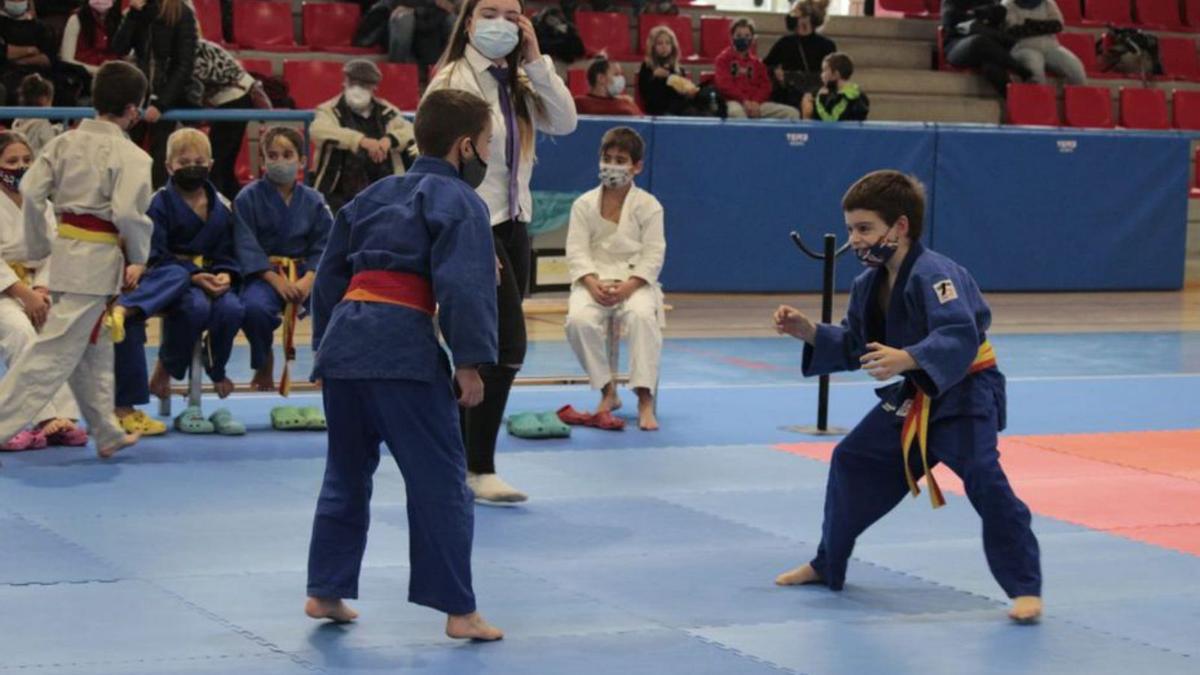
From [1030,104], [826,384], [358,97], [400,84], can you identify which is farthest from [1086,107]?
[826,384]

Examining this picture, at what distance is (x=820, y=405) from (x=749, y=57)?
8.10 m

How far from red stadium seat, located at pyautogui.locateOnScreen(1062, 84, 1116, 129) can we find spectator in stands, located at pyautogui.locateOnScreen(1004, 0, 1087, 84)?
0.25 meters

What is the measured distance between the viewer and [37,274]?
846cm

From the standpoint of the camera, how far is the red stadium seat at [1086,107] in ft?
63.9

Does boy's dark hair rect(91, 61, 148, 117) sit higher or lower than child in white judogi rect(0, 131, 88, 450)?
higher

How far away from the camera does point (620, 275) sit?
954 cm

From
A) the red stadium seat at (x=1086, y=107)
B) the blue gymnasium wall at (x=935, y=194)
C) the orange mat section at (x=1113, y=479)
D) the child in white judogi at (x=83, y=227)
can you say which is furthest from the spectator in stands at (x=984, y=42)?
the child in white judogi at (x=83, y=227)

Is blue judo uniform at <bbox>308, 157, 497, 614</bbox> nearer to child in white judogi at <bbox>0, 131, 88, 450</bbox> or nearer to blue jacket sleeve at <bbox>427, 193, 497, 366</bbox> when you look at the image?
blue jacket sleeve at <bbox>427, 193, 497, 366</bbox>

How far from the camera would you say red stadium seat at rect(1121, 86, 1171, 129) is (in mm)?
19875

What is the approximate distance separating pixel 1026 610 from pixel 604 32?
13109 mm

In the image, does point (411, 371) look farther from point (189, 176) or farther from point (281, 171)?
point (281, 171)

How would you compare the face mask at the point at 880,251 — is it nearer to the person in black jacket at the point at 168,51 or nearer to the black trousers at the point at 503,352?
the black trousers at the point at 503,352

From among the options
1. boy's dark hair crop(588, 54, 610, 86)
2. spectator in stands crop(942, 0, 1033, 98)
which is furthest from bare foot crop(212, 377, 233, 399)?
spectator in stands crop(942, 0, 1033, 98)

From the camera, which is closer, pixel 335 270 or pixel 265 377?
pixel 335 270
